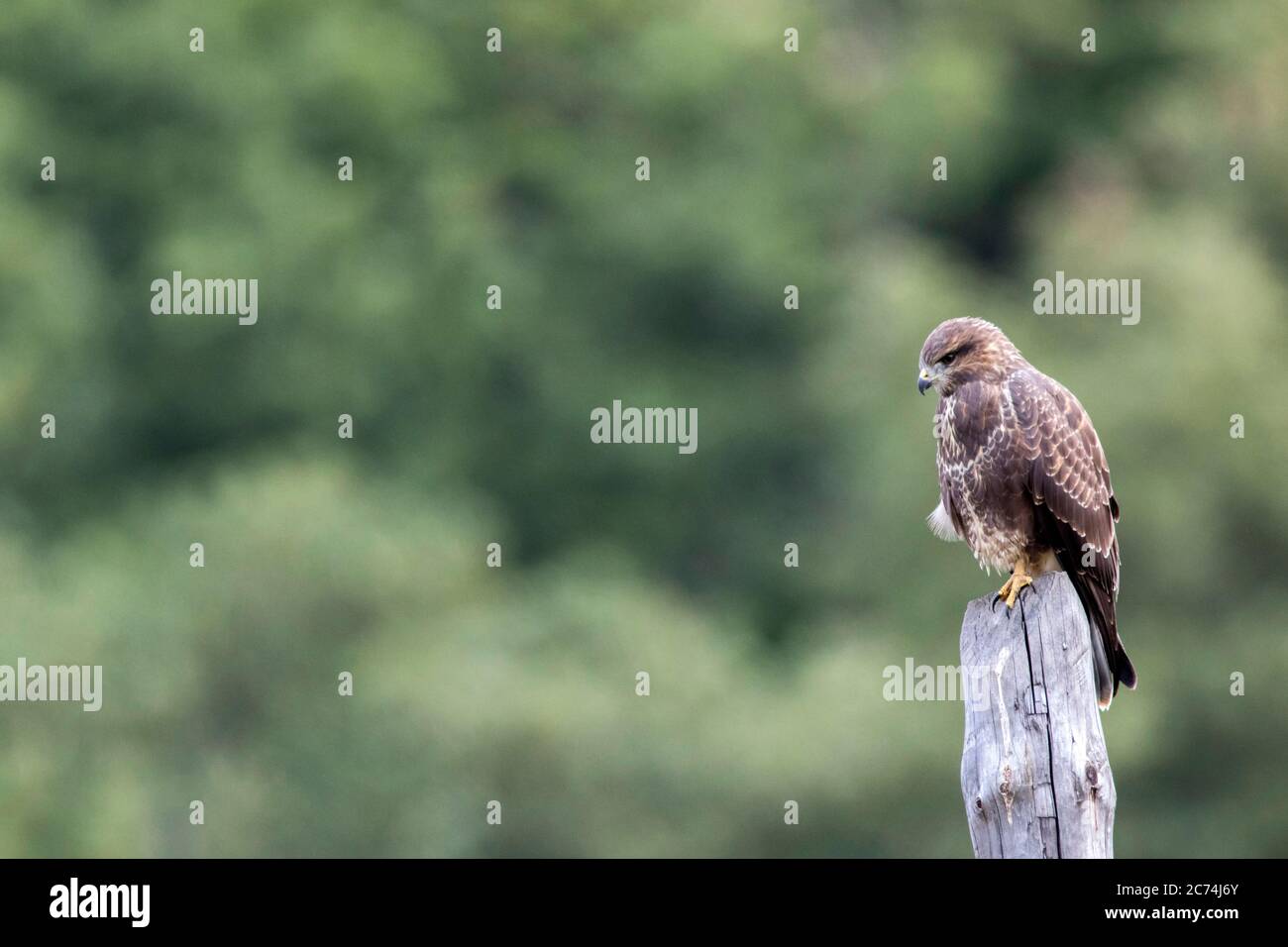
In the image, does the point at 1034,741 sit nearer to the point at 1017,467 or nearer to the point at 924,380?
the point at 1017,467

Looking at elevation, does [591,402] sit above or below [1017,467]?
above

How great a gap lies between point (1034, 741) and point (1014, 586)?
60.6 inches

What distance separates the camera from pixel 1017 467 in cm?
670

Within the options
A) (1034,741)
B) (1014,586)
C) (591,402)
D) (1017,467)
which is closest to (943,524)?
(1017,467)

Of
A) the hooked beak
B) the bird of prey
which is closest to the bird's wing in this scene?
the bird of prey

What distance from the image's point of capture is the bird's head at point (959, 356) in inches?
273

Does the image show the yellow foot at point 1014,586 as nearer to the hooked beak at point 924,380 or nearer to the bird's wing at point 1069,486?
the bird's wing at point 1069,486

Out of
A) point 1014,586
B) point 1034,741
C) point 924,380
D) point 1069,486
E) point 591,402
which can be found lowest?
point 1034,741

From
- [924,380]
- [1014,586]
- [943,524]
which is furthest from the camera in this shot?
[943,524]

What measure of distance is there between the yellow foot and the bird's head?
0.72m

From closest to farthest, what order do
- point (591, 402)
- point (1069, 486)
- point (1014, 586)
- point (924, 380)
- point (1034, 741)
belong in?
point (1034, 741) → point (1014, 586) → point (1069, 486) → point (924, 380) → point (591, 402)

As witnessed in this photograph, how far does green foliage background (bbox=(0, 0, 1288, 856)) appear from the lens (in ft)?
64.1

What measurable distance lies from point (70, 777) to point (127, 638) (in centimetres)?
182
